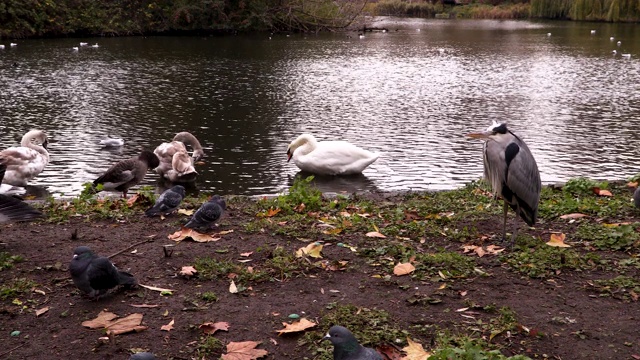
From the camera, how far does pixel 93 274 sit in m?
4.91

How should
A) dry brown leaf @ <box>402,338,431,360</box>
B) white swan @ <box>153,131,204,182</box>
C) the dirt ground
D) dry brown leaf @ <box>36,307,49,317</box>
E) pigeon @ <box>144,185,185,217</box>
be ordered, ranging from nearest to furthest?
1. dry brown leaf @ <box>402,338,431,360</box>
2. the dirt ground
3. dry brown leaf @ <box>36,307,49,317</box>
4. pigeon @ <box>144,185,185,217</box>
5. white swan @ <box>153,131,204,182</box>

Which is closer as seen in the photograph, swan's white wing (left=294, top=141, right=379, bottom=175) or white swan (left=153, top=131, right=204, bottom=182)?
white swan (left=153, top=131, right=204, bottom=182)

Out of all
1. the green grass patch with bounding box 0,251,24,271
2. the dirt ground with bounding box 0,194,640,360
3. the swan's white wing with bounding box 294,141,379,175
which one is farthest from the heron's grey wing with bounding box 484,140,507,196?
the swan's white wing with bounding box 294,141,379,175

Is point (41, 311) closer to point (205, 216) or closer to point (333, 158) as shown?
point (205, 216)

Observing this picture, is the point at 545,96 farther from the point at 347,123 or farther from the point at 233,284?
the point at 233,284

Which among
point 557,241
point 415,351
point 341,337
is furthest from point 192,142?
point 341,337

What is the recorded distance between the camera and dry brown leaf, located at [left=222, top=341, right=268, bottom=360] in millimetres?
4305

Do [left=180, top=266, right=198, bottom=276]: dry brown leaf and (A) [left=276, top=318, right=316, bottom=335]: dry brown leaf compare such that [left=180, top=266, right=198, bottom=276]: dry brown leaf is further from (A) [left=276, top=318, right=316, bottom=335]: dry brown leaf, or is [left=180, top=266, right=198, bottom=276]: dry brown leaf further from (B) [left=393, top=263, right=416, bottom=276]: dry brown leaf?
(B) [left=393, top=263, right=416, bottom=276]: dry brown leaf

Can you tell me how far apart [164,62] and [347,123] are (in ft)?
46.2

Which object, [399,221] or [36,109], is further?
[36,109]

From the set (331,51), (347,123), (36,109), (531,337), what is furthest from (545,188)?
(331,51)

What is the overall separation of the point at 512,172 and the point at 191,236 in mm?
3251

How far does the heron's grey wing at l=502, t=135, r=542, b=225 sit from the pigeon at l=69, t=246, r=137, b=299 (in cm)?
378

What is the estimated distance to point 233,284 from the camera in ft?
17.6
